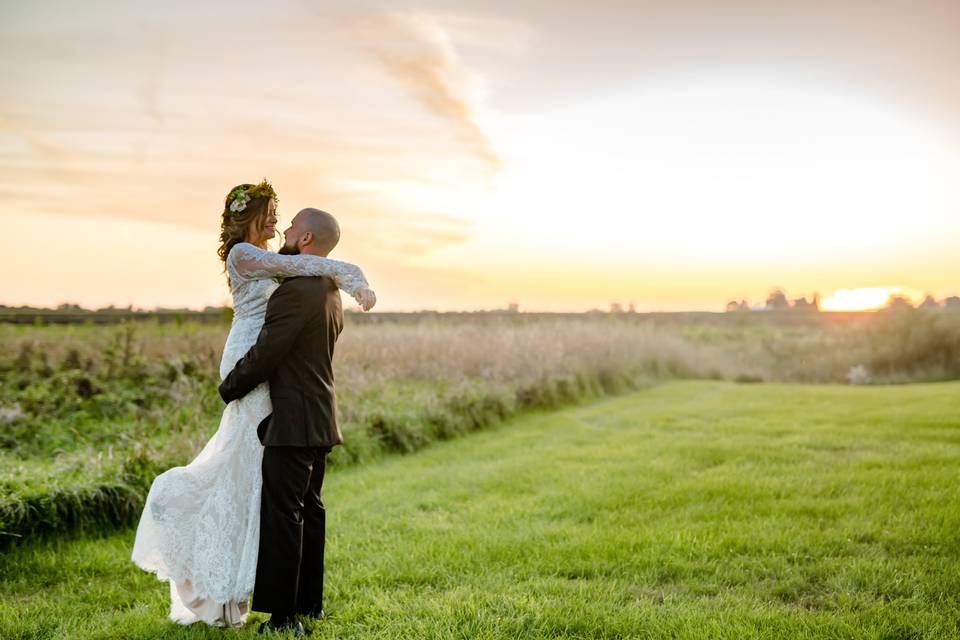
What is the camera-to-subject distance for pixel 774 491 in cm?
698

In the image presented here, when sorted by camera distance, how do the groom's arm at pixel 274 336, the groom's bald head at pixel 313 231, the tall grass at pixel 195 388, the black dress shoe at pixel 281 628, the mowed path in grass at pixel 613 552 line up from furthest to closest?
the tall grass at pixel 195 388 < the mowed path in grass at pixel 613 552 < the black dress shoe at pixel 281 628 < the groom's bald head at pixel 313 231 < the groom's arm at pixel 274 336

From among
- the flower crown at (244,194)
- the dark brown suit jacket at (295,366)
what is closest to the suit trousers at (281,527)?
the dark brown suit jacket at (295,366)

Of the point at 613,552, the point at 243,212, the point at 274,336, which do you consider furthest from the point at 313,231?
the point at 613,552

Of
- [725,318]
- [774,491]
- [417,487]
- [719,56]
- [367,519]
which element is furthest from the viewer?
[725,318]

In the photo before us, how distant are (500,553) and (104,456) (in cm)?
379

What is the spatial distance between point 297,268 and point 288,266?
1.7 inches

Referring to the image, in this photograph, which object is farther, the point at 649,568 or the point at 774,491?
the point at 774,491

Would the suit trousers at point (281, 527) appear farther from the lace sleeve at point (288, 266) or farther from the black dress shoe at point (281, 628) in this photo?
the lace sleeve at point (288, 266)

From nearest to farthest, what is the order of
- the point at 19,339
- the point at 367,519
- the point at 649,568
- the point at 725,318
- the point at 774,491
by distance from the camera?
the point at 649,568, the point at 367,519, the point at 774,491, the point at 19,339, the point at 725,318

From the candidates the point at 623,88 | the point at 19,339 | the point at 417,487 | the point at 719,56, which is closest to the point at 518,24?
the point at 623,88

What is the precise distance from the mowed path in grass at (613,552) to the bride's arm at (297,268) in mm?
1802

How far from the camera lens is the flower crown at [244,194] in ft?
12.4

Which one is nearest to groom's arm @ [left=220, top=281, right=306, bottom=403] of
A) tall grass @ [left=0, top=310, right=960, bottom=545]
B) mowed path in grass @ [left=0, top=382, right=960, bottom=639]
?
mowed path in grass @ [left=0, top=382, right=960, bottom=639]

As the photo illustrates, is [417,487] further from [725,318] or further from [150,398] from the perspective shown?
[725,318]
